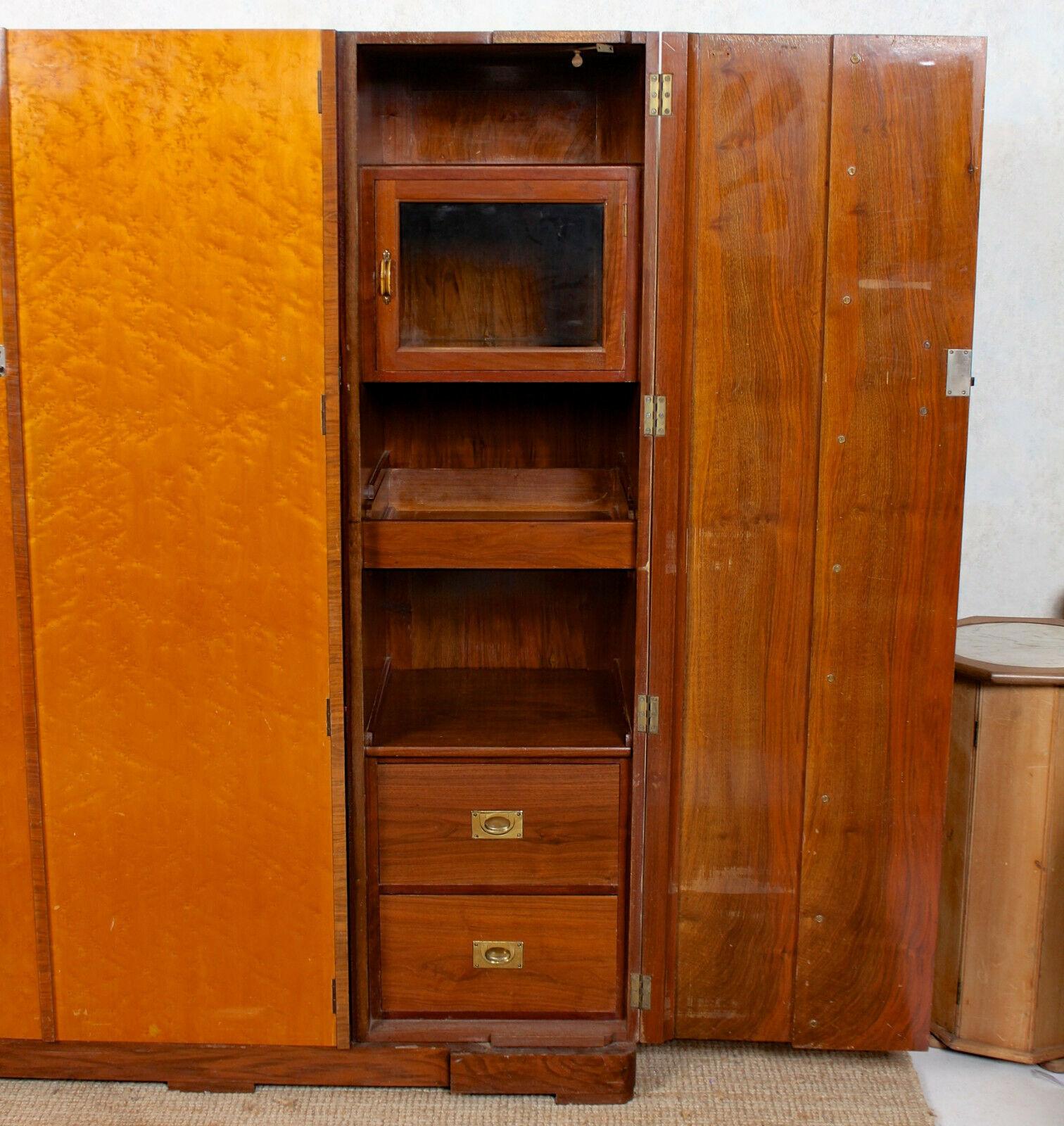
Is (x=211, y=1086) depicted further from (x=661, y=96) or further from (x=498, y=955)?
(x=661, y=96)

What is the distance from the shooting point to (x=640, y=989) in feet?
7.13

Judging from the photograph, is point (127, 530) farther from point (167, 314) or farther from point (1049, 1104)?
point (1049, 1104)

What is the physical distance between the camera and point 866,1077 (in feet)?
7.30

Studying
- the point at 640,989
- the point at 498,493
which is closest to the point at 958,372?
the point at 498,493

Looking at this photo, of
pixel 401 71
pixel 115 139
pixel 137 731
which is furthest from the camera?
pixel 401 71

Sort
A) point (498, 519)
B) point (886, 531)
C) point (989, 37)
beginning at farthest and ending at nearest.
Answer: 1. point (989, 37)
2. point (498, 519)
3. point (886, 531)

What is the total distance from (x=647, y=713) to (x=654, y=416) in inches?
21.3

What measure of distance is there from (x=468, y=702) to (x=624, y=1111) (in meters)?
0.83

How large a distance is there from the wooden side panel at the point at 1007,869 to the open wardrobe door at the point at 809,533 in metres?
0.16

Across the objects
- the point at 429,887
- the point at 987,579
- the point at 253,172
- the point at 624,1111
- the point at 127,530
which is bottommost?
the point at 624,1111

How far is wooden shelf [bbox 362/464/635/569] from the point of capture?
2061 millimetres

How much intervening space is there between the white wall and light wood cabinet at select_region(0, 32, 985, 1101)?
1.33ft

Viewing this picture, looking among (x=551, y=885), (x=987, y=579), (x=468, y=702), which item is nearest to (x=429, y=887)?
(x=551, y=885)

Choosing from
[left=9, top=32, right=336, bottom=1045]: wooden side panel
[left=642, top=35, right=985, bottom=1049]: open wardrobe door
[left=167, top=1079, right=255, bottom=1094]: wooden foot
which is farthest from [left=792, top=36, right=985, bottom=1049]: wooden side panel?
[left=167, top=1079, right=255, bottom=1094]: wooden foot
